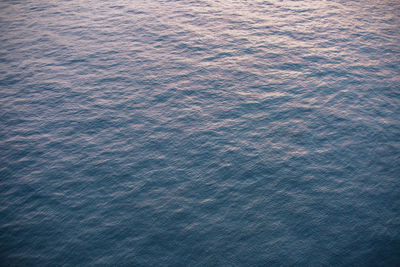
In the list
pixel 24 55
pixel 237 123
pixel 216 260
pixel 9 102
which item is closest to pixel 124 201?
pixel 216 260

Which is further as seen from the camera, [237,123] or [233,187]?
[237,123]

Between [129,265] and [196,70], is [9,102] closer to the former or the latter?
[196,70]

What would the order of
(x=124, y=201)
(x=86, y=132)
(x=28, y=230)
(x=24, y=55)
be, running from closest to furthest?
(x=28, y=230) < (x=124, y=201) < (x=86, y=132) < (x=24, y=55)

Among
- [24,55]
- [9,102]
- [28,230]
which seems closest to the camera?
[28,230]

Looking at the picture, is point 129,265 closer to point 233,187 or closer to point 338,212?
point 233,187

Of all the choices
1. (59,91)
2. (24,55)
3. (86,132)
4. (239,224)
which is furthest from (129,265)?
(24,55)

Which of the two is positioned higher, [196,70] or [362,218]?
[196,70]
